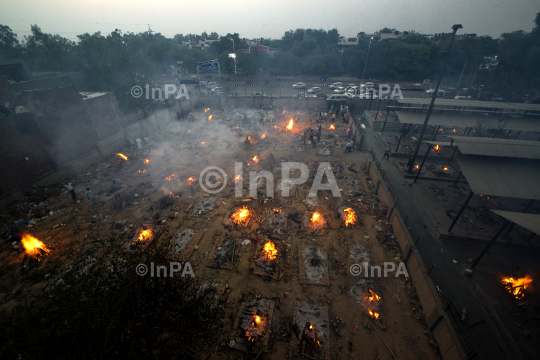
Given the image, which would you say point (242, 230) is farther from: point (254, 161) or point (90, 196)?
point (90, 196)

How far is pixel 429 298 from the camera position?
6984 mm

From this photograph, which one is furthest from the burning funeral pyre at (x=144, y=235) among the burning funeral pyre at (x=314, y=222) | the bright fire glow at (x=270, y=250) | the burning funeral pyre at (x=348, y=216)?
the burning funeral pyre at (x=348, y=216)

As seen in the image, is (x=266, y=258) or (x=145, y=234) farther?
(x=145, y=234)

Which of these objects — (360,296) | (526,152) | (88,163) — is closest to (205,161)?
(88,163)

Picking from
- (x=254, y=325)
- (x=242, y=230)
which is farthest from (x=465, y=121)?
(x=254, y=325)

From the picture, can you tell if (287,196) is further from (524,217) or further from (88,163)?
(88,163)

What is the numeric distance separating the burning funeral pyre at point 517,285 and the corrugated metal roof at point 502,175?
3033mm

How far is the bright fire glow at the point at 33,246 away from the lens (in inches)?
368

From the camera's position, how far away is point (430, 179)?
13.5 m

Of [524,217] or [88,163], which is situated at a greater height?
[524,217]

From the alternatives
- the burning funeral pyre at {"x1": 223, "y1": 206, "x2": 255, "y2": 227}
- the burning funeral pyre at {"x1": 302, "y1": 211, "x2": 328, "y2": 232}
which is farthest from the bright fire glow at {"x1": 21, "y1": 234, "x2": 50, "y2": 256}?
the burning funeral pyre at {"x1": 302, "y1": 211, "x2": 328, "y2": 232}

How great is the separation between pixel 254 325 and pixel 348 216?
683 cm

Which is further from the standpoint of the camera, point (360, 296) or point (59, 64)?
point (59, 64)

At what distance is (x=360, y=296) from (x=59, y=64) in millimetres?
43323
